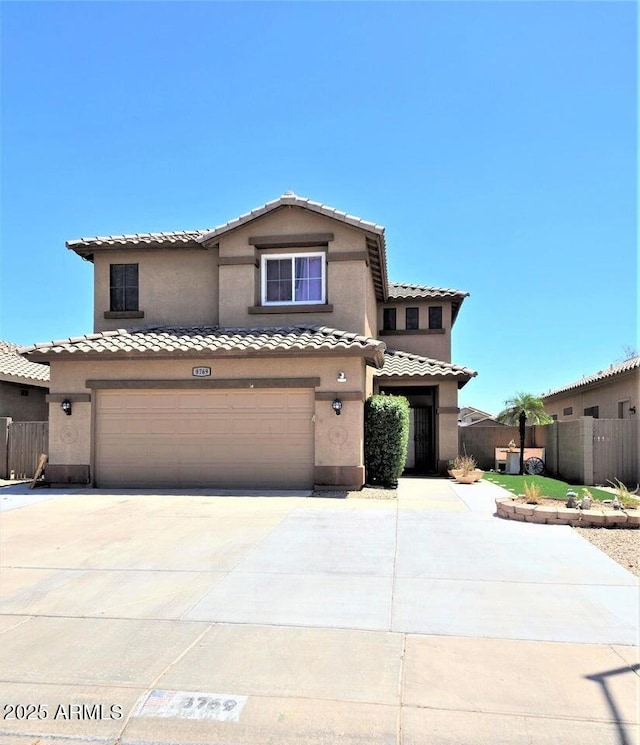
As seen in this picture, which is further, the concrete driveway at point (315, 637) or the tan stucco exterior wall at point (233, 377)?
the tan stucco exterior wall at point (233, 377)

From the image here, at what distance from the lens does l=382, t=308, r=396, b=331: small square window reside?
75.3ft

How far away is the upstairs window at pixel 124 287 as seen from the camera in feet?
60.1

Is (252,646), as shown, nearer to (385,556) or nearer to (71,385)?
(385,556)

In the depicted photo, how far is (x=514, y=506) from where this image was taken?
10680 millimetres

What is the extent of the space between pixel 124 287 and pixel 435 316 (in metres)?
11.1

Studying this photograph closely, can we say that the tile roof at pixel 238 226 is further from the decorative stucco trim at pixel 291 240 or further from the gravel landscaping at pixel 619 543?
the gravel landscaping at pixel 619 543

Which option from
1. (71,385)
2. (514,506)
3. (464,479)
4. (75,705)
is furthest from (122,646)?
(464,479)

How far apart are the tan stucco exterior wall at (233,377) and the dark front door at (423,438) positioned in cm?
685

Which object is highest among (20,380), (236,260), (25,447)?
(236,260)

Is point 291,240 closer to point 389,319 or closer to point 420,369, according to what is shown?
point 420,369

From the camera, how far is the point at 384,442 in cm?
1491

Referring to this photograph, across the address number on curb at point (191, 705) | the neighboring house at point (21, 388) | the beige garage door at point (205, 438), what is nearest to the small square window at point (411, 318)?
the beige garage door at point (205, 438)

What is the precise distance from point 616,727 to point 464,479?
43.4ft

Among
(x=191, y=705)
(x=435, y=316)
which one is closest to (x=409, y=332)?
(x=435, y=316)
